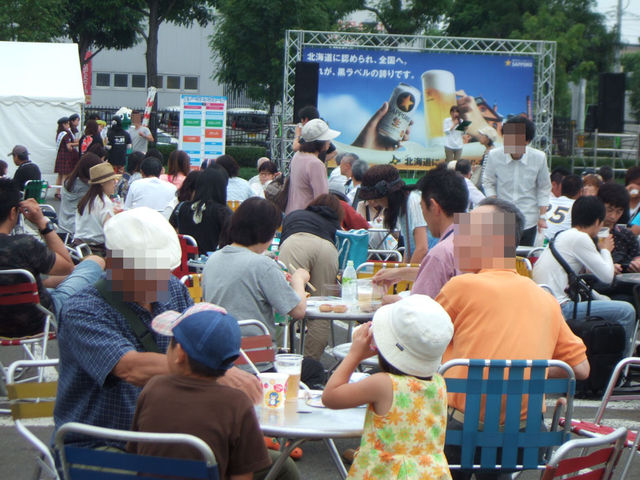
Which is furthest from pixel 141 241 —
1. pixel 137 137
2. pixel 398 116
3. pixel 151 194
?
pixel 398 116

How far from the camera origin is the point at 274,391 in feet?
11.7

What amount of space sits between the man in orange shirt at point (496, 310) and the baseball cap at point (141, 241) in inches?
44.2

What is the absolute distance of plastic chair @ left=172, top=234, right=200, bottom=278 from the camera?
24.8ft

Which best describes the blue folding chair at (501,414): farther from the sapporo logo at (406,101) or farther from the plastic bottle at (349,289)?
the sapporo logo at (406,101)

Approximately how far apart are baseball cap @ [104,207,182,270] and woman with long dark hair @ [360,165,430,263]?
378 cm

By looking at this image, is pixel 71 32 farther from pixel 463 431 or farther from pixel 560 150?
pixel 463 431

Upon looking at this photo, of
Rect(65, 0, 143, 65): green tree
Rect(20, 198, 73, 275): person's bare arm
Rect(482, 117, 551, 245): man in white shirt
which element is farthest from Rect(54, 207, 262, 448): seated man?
Rect(65, 0, 143, 65): green tree

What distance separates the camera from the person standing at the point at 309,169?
8.42 metres

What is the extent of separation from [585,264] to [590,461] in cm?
395

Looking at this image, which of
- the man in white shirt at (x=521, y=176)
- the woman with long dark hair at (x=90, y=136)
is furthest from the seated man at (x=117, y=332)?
the woman with long dark hair at (x=90, y=136)

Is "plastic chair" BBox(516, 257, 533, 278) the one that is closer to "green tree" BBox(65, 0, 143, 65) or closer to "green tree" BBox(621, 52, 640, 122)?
"green tree" BBox(65, 0, 143, 65)

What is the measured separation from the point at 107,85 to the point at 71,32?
19.1 metres

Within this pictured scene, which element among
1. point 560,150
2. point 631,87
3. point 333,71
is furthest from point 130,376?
point 631,87

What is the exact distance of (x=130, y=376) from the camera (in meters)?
3.17
